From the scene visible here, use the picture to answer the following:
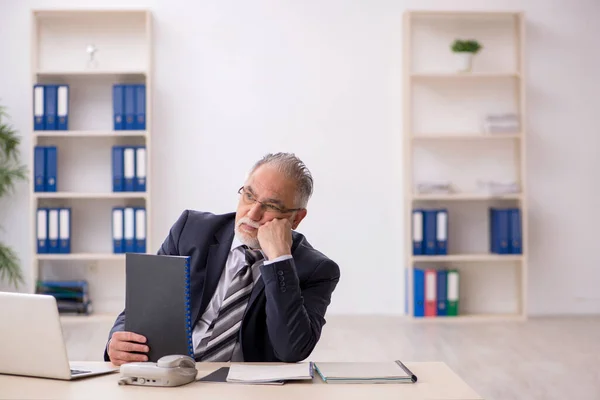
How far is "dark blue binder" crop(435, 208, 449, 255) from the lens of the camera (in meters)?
5.63

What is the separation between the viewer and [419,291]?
5.64 metres

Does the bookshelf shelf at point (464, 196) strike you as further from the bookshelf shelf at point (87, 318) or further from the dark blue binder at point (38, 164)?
the dark blue binder at point (38, 164)

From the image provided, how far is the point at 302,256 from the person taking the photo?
218 centimetres

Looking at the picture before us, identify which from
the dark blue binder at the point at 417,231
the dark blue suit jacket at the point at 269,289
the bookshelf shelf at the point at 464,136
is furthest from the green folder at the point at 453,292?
the dark blue suit jacket at the point at 269,289

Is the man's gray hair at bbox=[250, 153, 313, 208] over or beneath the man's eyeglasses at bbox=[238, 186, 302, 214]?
over

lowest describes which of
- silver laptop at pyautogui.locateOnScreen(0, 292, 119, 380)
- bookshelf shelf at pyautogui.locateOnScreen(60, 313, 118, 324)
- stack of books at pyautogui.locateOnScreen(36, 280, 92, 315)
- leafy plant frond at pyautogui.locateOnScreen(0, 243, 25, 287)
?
bookshelf shelf at pyautogui.locateOnScreen(60, 313, 118, 324)

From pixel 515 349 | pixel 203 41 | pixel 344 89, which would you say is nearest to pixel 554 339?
pixel 515 349

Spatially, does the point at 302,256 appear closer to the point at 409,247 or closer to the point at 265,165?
the point at 265,165

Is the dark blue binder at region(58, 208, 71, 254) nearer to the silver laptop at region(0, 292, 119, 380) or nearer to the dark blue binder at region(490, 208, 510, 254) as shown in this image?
the dark blue binder at region(490, 208, 510, 254)

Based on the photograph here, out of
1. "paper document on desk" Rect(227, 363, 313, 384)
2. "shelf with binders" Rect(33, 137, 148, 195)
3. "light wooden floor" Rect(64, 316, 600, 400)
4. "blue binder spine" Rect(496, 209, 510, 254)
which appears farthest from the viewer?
"shelf with binders" Rect(33, 137, 148, 195)

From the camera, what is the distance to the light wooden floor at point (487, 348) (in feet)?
12.7

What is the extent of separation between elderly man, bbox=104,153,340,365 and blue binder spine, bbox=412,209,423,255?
11.3ft

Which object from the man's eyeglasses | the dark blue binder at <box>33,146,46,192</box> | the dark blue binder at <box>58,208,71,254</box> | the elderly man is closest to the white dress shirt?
the elderly man

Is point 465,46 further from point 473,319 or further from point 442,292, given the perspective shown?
point 473,319
